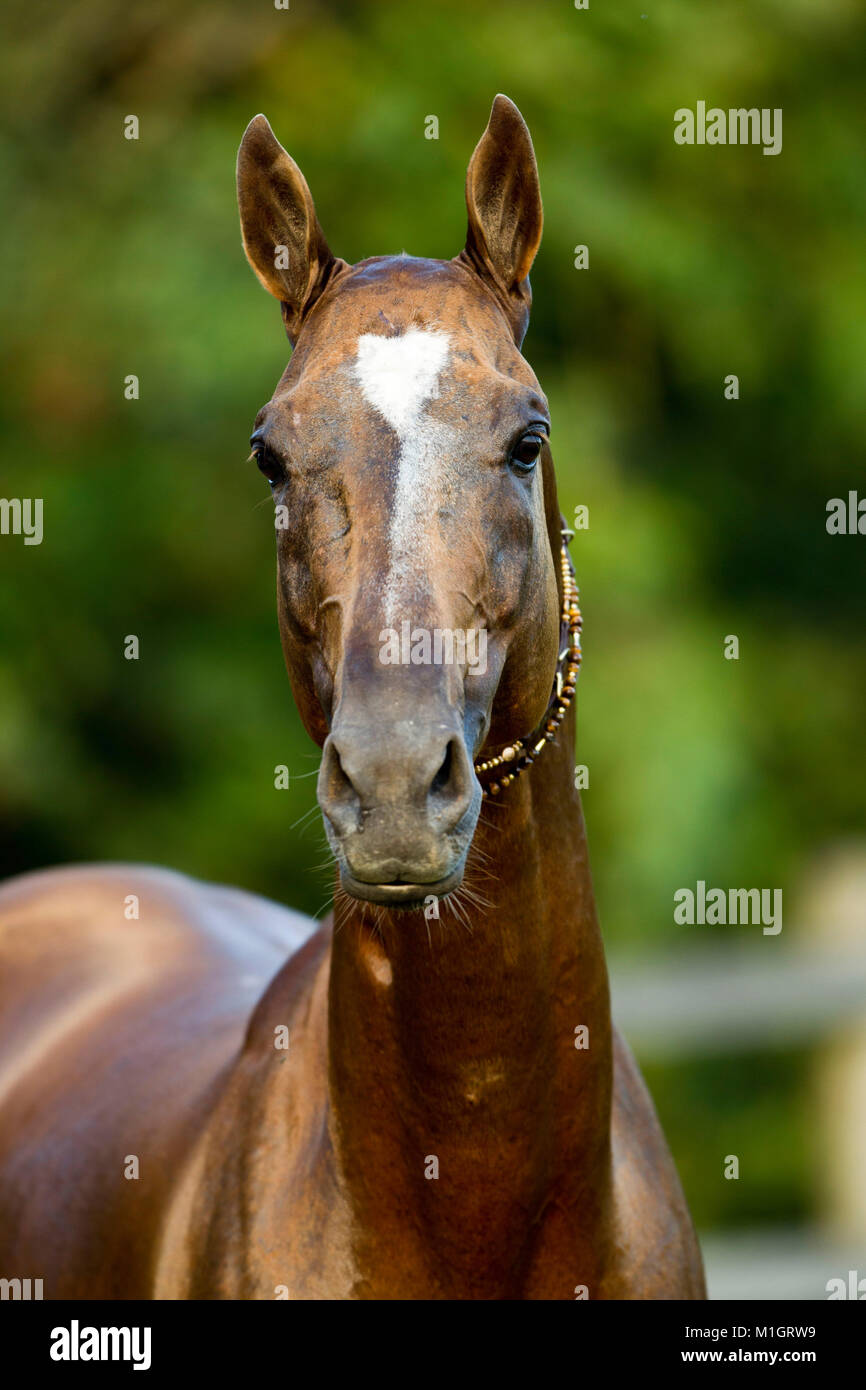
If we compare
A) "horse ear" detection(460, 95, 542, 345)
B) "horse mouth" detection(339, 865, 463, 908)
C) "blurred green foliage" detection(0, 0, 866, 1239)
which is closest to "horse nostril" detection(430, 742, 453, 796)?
"horse mouth" detection(339, 865, 463, 908)

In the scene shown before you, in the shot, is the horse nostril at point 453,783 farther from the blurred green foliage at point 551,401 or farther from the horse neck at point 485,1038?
the blurred green foliage at point 551,401

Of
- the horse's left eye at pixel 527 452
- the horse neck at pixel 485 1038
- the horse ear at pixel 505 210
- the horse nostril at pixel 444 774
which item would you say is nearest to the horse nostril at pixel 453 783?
the horse nostril at pixel 444 774

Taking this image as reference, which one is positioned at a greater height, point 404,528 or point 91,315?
point 91,315

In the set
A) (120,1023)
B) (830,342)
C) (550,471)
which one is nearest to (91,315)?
(830,342)

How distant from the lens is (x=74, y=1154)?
3342 mm

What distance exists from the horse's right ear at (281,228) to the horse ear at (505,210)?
0.22 m

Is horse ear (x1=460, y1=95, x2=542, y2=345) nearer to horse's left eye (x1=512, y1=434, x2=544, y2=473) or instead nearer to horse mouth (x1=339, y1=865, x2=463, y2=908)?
horse's left eye (x1=512, y1=434, x2=544, y2=473)

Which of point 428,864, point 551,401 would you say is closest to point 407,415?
point 428,864

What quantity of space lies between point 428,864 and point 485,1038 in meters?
0.47

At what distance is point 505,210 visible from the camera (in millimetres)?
2623

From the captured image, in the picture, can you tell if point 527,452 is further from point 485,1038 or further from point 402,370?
point 485,1038
